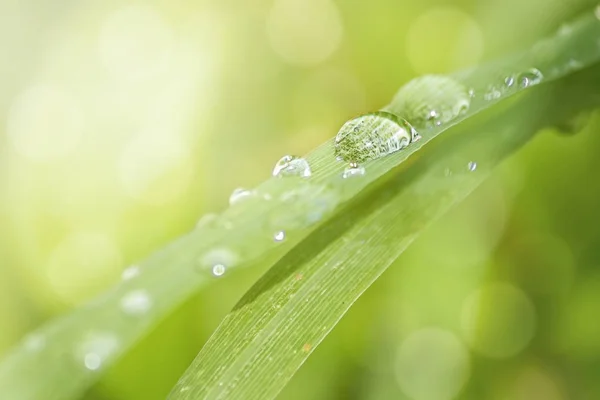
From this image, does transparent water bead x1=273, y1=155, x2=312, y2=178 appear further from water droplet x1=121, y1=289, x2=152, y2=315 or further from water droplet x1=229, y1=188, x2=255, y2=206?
water droplet x1=121, y1=289, x2=152, y2=315

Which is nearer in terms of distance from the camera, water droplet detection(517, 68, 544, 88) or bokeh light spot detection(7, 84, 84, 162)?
water droplet detection(517, 68, 544, 88)

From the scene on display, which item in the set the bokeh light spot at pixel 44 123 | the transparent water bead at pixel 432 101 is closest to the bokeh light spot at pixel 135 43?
the bokeh light spot at pixel 44 123

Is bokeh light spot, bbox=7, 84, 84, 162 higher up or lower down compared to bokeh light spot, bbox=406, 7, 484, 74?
higher up

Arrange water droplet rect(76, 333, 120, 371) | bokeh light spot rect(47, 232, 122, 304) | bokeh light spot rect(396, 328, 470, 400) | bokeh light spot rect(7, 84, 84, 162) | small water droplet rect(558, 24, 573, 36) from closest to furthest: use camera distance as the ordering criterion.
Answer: water droplet rect(76, 333, 120, 371) < small water droplet rect(558, 24, 573, 36) < bokeh light spot rect(396, 328, 470, 400) < bokeh light spot rect(47, 232, 122, 304) < bokeh light spot rect(7, 84, 84, 162)

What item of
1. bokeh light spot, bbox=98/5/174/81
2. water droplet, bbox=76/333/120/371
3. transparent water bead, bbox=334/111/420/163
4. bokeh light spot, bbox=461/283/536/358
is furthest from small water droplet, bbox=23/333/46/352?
bokeh light spot, bbox=98/5/174/81

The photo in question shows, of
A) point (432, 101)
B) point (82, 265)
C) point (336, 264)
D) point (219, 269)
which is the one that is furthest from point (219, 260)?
point (82, 265)
